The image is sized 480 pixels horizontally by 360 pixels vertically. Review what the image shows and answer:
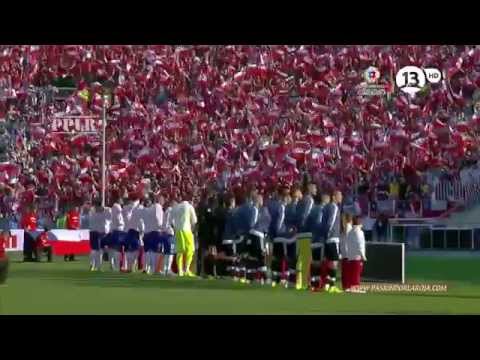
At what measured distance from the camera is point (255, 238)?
22156 mm

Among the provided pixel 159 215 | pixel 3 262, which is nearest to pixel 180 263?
pixel 159 215

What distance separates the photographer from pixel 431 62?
19.7 metres

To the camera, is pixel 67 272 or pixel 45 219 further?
pixel 67 272

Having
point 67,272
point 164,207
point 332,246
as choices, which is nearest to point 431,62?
point 332,246

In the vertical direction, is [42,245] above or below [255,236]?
below

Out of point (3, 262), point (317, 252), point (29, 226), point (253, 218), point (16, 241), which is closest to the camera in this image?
point (3, 262)

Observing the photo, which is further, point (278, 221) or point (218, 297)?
point (278, 221)

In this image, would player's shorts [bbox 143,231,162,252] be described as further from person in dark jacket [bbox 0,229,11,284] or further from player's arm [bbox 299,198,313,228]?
person in dark jacket [bbox 0,229,11,284]

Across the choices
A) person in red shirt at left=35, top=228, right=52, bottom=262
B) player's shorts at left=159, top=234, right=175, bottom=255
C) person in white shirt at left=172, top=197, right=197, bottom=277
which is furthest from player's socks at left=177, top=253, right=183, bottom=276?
person in red shirt at left=35, top=228, right=52, bottom=262

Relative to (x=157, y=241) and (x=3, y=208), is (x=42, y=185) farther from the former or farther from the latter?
(x=157, y=241)

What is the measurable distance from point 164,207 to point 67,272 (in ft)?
6.34

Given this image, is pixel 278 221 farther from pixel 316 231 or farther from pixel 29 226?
pixel 29 226

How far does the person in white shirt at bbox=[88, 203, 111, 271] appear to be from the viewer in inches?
898

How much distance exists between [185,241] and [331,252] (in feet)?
10.1
